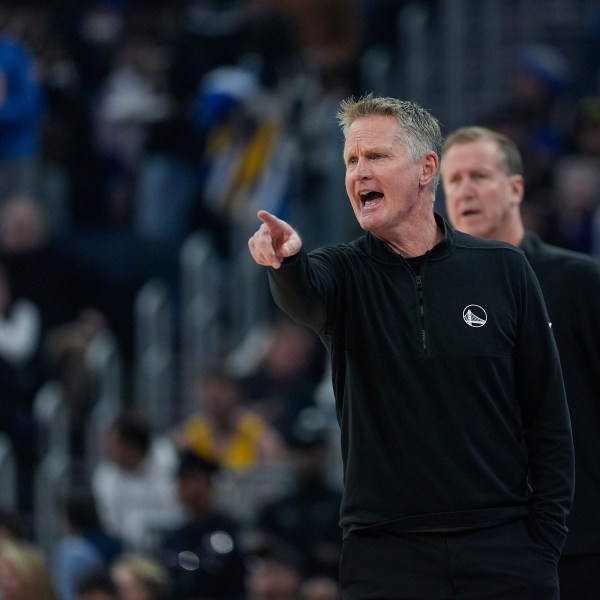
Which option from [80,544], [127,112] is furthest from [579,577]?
[127,112]

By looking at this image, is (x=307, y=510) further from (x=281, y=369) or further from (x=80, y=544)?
(x=281, y=369)

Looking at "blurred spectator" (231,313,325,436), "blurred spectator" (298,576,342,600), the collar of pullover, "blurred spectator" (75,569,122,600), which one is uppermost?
the collar of pullover

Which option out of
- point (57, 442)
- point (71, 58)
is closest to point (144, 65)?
point (71, 58)

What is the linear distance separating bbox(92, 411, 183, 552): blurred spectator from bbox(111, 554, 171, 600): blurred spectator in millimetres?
1133

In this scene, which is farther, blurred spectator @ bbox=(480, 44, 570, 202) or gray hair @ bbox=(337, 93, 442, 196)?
blurred spectator @ bbox=(480, 44, 570, 202)

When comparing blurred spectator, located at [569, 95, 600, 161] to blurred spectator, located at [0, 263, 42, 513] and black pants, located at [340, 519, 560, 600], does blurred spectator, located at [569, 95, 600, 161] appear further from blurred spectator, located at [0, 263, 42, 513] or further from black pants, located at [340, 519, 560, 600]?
black pants, located at [340, 519, 560, 600]

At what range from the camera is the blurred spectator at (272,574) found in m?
7.75

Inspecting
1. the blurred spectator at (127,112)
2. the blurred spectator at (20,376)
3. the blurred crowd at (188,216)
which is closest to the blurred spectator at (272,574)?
the blurred crowd at (188,216)

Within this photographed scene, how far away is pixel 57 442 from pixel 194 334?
57.9 inches

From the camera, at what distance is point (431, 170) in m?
3.88

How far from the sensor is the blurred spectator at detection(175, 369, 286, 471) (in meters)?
9.39

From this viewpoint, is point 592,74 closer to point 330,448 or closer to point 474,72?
point 474,72

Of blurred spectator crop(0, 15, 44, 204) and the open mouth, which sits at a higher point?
blurred spectator crop(0, 15, 44, 204)

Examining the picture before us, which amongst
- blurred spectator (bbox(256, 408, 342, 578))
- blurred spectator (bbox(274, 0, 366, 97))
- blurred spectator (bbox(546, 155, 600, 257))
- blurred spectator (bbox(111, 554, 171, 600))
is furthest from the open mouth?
blurred spectator (bbox(274, 0, 366, 97))
